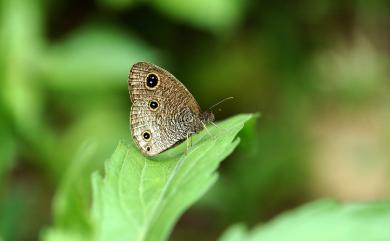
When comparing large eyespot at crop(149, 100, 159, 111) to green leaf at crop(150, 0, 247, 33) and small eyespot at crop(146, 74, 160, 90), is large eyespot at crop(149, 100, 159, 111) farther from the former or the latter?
green leaf at crop(150, 0, 247, 33)

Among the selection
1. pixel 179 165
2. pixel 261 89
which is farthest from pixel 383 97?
pixel 179 165

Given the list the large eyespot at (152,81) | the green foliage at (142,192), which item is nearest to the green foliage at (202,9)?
the large eyespot at (152,81)

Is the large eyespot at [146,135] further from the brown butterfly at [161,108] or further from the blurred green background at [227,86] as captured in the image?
the blurred green background at [227,86]

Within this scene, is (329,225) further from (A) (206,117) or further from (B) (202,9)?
(B) (202,9)

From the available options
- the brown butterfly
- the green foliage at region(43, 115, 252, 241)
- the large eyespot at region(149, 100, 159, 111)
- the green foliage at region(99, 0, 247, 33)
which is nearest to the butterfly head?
the brown butterfly

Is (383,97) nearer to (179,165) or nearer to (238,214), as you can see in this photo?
(238,214)
